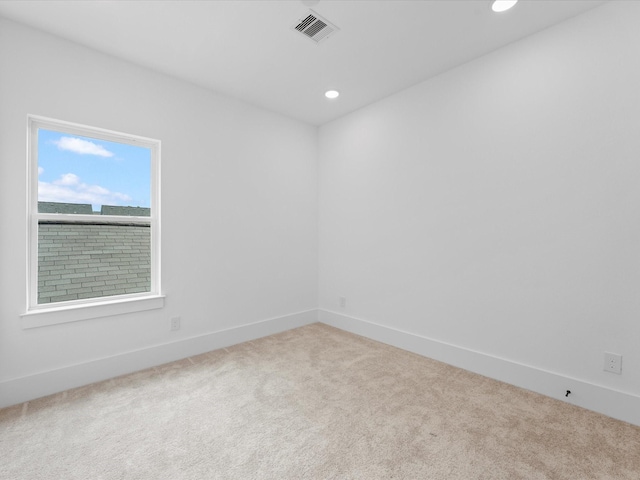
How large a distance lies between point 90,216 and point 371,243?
8.71 feet

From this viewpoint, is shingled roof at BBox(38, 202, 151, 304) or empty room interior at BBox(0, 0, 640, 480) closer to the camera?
empty room interior at BBox(0, 0, 640, 480)

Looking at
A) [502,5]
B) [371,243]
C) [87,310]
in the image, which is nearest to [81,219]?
[87,310]

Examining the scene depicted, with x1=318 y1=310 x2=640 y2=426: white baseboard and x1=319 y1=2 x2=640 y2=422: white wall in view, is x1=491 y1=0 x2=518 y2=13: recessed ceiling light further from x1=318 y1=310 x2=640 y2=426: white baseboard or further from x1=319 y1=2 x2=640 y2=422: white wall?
x1=318 y1=310 x2=640 y2=426: white baseboard

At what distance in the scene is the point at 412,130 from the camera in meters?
3.00

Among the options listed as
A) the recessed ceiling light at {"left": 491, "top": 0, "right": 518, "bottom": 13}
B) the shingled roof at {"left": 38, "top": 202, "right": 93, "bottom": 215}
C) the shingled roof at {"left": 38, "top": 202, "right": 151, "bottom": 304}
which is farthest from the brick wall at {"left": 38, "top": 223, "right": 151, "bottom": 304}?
A: the recessed ceiling light at {"left": 491, "top": 0, "right": 518, "bottom": 13}

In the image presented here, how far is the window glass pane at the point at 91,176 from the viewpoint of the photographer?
2.30 meters

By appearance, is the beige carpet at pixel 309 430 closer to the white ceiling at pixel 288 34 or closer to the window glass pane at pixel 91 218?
the window glass pane at pixel 91 218

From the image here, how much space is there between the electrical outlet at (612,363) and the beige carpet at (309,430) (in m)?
0.31

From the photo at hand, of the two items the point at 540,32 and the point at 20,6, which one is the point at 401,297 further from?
the point at 20,6

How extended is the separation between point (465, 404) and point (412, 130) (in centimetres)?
242

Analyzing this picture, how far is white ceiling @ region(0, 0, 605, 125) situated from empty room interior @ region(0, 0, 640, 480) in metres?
0.02

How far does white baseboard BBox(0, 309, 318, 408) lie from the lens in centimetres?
210

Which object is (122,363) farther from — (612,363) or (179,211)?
(612,363)

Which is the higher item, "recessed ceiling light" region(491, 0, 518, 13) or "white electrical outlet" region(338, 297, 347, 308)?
"recessed ceiling light" region(491, 0, 518, 13)
